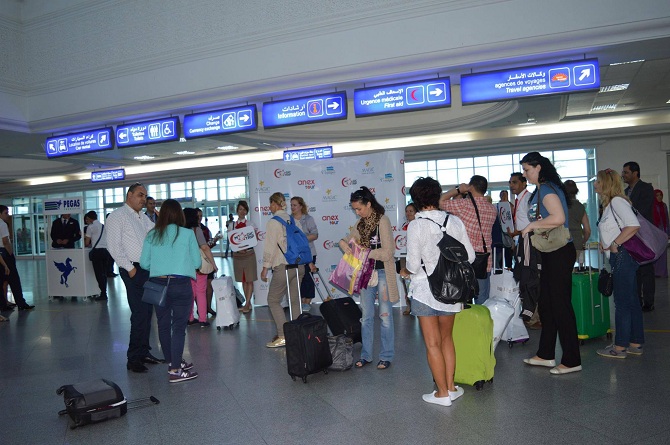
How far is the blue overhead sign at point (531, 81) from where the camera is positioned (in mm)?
6613

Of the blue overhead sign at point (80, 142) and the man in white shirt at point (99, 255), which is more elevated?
the blue overhead sign at point (80, 142)

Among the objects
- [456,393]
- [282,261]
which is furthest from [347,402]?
[282,261]

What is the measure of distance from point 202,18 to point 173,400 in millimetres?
5859

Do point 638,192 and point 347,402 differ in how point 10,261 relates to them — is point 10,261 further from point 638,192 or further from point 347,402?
point 638,192

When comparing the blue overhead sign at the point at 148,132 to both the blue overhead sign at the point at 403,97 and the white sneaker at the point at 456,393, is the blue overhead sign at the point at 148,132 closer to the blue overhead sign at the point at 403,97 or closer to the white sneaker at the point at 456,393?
the blue overhead sign at the point at 403,97

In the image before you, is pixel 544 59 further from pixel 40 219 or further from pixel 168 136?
pixel 40 219

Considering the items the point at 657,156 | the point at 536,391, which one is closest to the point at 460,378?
the point at 536,391

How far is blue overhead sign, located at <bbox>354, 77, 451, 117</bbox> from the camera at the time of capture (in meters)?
7.27

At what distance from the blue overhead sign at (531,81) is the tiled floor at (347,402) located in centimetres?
288

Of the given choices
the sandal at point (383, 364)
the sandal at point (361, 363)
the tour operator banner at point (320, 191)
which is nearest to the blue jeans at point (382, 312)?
the sandal at point (383, 364)

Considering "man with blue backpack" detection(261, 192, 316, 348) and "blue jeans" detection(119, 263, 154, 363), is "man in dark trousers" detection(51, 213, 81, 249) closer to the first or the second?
"blue jeans" detection(119, 263, 154, 363)

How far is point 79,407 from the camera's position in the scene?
A: 409 cm

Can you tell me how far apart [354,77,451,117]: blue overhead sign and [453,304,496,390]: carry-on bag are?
11.3 ft

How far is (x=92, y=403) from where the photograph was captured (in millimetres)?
4152
